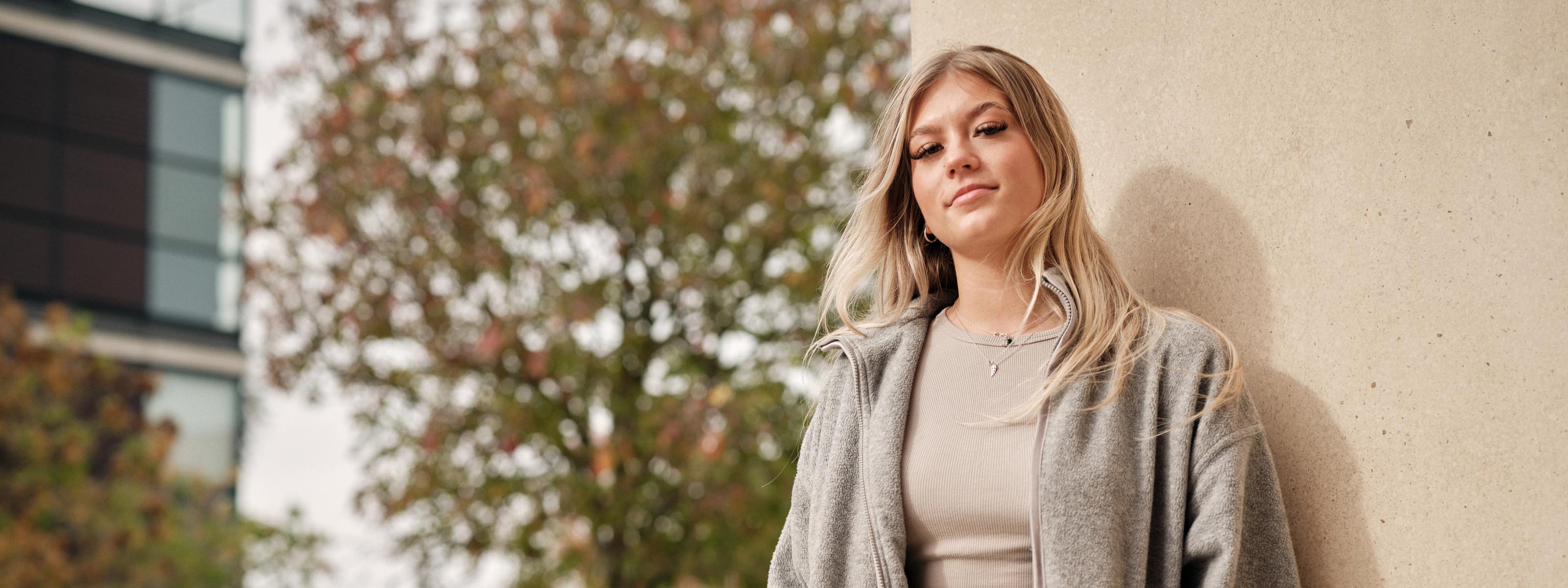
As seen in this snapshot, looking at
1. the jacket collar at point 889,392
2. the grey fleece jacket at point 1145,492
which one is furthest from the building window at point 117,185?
the grey fleece jacket at point 1145,492

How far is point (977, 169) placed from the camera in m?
1.96

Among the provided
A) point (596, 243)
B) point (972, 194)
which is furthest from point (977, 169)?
point (596, 243)

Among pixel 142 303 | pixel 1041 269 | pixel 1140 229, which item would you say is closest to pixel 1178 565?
pixel 1041 269

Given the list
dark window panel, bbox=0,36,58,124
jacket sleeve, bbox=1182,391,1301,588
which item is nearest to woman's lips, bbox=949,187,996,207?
jacket sleeve, bbox=1182,391,1301,588

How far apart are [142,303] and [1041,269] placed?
42.1 feet

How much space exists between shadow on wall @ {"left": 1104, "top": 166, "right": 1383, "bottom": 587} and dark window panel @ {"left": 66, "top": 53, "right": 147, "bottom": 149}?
12792 millimetres

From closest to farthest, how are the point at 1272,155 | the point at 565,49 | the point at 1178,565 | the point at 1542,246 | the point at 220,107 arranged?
the point at 1542,246 → the point at 1178,565 → the point at 1272,155 → the point at 565,49 → the point at 220,107

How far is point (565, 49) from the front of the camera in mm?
6164

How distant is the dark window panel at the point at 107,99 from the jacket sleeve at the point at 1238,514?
13.2m

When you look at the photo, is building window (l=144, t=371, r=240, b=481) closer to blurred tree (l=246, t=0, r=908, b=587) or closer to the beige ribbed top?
blurred tree (l=246, t=0, r=908, b=587)

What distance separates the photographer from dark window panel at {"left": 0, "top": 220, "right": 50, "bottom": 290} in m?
12.0

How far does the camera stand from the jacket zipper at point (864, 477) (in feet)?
6.04

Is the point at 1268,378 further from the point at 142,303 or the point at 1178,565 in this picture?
the point at 142,303

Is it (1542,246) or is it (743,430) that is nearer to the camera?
(1542,246)
